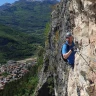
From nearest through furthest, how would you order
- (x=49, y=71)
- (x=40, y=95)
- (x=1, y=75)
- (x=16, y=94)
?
(x=49, y=71) < (x=40, y=95) < (x=16, y=94) < (x=1, y=75)

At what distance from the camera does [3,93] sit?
82.5 m

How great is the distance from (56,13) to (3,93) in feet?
179

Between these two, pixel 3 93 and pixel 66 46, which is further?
pixel 3 93

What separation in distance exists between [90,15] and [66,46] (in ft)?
5.52

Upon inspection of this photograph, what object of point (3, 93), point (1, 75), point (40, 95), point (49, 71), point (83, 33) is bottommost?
point (1, 75)

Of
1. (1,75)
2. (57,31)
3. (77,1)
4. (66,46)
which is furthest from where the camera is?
(1,75)

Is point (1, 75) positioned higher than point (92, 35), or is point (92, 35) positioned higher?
point (92, 35)

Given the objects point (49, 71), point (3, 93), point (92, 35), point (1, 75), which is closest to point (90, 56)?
point (92, 35)

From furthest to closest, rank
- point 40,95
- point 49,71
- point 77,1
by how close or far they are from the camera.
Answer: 1. point 40,95
2. point 49,71
3. point 77,1

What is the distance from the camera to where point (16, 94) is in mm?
78062

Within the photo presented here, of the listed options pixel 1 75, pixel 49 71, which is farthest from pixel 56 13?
pixel 1 75

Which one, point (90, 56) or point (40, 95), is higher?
point (90, 56)

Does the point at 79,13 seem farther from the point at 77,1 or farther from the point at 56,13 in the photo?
the point at 56,13

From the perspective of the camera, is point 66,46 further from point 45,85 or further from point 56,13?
point 45,85
